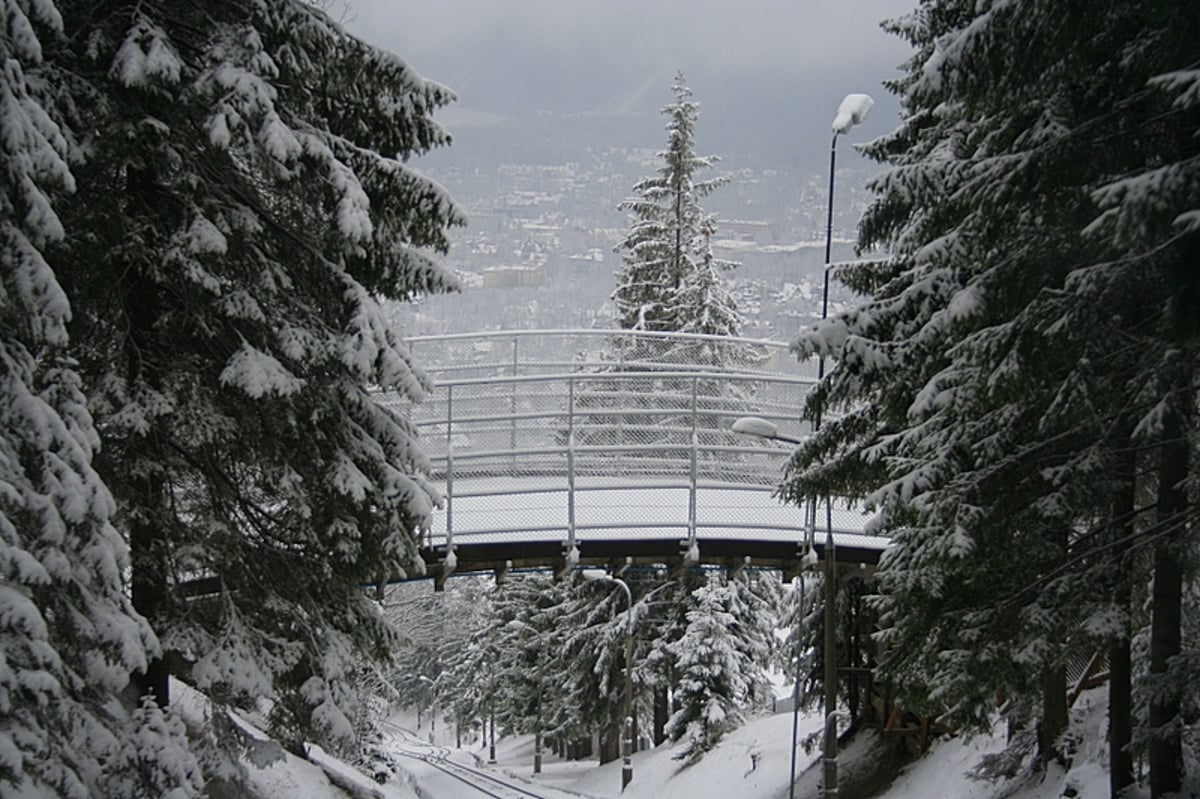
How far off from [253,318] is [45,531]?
103 inches

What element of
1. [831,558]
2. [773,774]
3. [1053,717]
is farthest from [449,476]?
[773,774]

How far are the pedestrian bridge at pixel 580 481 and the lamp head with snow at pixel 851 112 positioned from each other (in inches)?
130

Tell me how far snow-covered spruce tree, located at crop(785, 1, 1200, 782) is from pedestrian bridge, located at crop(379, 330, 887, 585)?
383cm

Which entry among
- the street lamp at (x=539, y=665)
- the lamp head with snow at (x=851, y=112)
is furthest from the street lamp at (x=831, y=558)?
A: the street lamp at (x=539, y=665)

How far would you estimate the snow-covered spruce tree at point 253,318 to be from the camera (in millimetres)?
8578

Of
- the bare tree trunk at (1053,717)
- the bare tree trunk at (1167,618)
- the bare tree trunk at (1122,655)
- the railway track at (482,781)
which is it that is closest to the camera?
the bare tree trunk at (1167,618)

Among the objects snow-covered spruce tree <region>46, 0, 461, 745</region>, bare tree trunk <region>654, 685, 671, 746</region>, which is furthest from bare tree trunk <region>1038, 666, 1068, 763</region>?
bare tree trunk <region>654, 685, 671, 746</region>

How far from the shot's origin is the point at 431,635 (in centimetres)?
7319

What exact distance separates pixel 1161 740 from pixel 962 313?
3734 millimetres

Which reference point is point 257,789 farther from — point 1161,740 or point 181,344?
point 1161,740

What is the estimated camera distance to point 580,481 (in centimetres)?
1922

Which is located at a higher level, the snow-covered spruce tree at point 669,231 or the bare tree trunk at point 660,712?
the snow-covered spruce tree at point 669,231

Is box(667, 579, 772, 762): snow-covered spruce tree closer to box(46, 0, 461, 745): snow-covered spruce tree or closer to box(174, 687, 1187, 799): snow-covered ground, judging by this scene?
box(174, 687, 1187, 799): snow-covered ground

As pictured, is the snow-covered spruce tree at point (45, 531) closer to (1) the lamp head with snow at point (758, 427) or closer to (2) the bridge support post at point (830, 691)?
(1) the lamp head with snow at point (758, 427)
